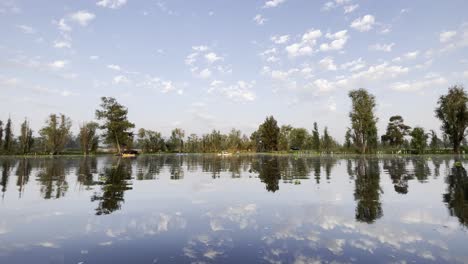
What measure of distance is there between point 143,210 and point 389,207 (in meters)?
9.24

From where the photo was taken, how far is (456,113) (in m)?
70.2

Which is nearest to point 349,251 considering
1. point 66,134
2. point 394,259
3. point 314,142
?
point 394,259

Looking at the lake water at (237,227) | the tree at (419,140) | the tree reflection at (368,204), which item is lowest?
the lake water at (237,227)

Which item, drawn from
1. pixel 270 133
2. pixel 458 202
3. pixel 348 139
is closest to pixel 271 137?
pixel 270 133

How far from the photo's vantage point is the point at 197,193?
14.4 m

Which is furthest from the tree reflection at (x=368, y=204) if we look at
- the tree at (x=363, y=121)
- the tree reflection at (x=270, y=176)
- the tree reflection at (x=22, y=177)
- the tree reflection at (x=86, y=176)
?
the tree at (x=363, y=121)

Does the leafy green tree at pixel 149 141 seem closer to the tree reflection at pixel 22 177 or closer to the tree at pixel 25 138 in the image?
the tree at pixel 25 138

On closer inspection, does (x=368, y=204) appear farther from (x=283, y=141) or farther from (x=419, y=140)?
(x=283, y=141)

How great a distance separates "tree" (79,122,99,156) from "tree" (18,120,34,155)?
15.4m

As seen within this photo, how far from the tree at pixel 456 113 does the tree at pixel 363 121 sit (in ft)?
54.1

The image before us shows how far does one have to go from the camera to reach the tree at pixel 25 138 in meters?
92.4

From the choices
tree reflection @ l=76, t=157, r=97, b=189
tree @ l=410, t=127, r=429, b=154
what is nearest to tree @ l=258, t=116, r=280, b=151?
tree @ l=410, t=127, r=429, b=154

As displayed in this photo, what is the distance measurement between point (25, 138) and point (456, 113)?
127033 mm

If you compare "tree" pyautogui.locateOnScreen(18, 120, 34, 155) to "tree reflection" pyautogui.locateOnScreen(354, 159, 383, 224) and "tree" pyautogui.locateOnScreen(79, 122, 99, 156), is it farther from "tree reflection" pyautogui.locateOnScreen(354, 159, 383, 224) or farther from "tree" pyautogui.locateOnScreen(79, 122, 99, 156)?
"tree reflection" pyautogui.locateOnScreen(354, 159, 383, 224)
